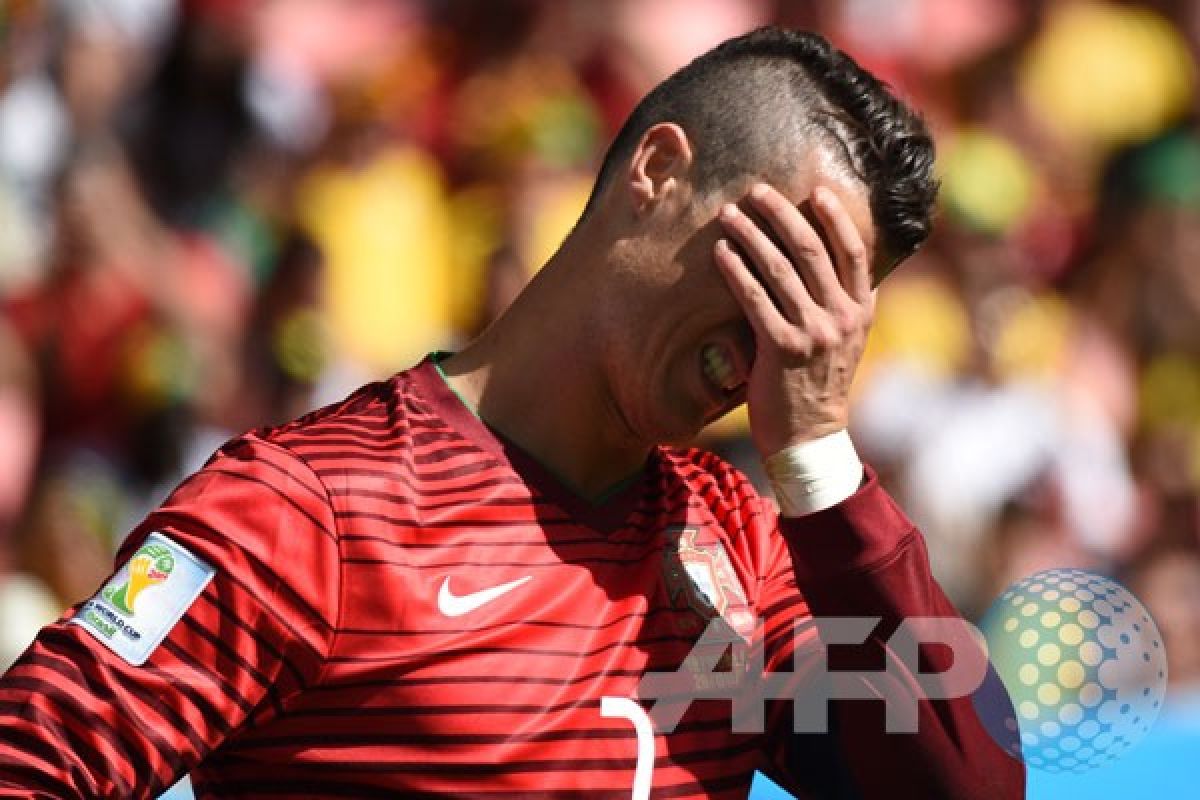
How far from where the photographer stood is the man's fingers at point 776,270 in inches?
83.8

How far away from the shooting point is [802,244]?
2127 millimetres

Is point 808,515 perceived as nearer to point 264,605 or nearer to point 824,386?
point 824,386

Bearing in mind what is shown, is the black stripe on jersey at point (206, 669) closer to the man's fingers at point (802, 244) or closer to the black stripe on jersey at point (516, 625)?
the black stripe on jersey at point (516, 625)

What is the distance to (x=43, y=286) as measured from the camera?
5.12 meters

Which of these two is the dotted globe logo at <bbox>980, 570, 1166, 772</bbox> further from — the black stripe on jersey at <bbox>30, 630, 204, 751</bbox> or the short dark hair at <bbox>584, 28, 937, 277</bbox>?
the black stripe on jersey at <bbox>30, 630, 204, 751</bbox>

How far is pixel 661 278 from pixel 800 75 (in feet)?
0.89

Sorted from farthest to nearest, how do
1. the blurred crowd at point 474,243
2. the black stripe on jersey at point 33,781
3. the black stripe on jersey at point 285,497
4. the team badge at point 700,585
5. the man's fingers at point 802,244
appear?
the blurred crowd at point 474,243
the team badge at point 700,585
the man's fingers at point 802,244
the black stripe on jersey at point 285,497
the black stripe on jersey at point 33,781

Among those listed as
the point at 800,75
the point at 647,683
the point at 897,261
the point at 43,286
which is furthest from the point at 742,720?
the point at 43,286

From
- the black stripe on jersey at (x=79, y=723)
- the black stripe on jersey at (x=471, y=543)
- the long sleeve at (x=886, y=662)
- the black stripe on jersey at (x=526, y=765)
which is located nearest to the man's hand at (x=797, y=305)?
the long sleeve at (x=886, y=662)

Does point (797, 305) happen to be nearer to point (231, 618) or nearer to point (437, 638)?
point (437, 638)

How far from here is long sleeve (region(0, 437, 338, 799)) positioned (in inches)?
74.7

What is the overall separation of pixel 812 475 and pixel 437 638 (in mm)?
414

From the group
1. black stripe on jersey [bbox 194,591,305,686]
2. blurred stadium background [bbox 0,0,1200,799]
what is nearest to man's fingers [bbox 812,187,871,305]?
black stripe on jersey [bbox 194,591,305,686]

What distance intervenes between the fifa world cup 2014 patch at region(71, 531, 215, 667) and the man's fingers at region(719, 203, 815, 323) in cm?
62
